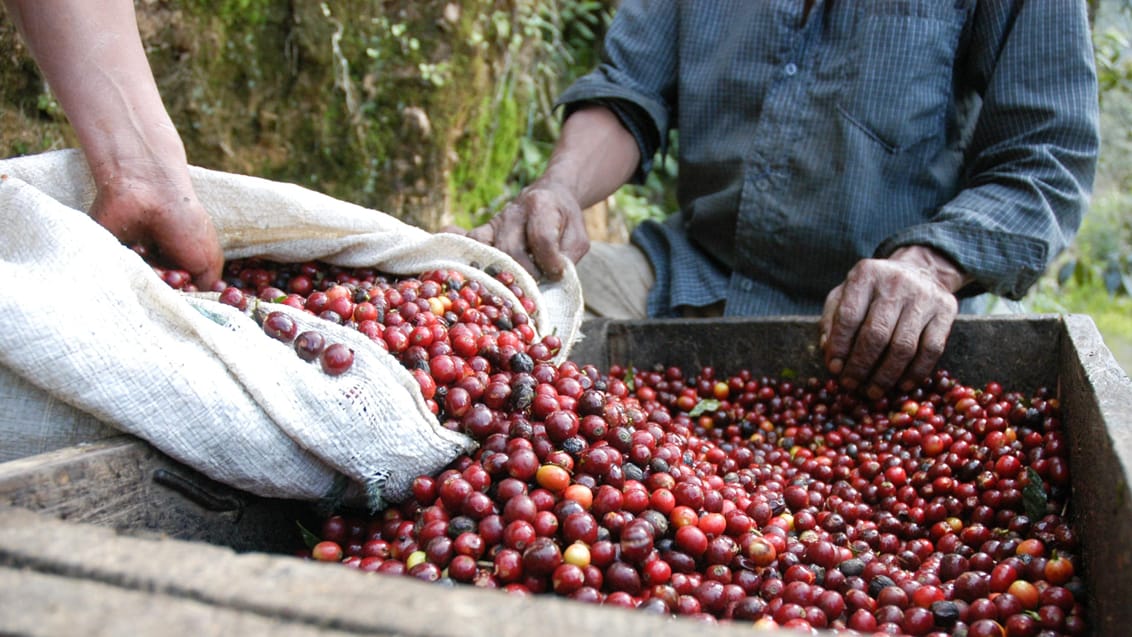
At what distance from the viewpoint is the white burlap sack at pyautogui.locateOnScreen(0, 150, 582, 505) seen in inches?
55.7

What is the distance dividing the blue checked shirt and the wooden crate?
597 mm

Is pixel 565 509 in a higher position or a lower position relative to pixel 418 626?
lower

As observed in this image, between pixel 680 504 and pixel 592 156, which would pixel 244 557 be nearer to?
pixel 680 504

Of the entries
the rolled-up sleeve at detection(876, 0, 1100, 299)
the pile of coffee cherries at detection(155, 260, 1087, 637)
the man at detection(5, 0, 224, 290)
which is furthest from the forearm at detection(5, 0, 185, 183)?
the rolled-up sleeve at detection(876, 0, 1100, 299)

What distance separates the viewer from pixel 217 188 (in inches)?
86.4

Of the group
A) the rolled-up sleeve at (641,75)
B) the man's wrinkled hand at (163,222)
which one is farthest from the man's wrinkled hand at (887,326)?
the man's wrinkled hand at (163,222)

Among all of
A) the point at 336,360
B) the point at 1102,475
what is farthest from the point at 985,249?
the point at 336,360

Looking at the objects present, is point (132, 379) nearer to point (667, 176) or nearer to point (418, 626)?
point (418, 626)

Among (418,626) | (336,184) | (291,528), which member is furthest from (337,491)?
(336,184)

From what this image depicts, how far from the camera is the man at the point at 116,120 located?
1.90m

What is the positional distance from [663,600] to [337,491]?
0.74 metres

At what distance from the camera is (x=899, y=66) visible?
3217 millimetres

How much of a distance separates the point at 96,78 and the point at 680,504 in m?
1.74

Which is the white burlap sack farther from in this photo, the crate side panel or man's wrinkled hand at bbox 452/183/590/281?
man's wrinkled hand at bbox 452/183/590/281
